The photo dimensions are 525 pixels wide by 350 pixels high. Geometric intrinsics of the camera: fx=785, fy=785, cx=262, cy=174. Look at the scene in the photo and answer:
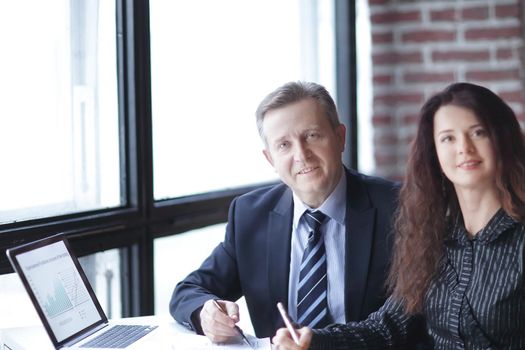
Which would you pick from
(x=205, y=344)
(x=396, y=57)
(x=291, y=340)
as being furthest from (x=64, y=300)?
(x=396, y=57)

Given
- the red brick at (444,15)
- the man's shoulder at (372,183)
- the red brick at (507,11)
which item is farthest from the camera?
the red brick at (444,15)

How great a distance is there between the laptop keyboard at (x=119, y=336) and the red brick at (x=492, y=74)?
223 centimetres

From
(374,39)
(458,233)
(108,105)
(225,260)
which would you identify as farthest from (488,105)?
(374,39)

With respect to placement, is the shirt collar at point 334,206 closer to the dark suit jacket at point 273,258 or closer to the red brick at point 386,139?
the dark suit jacket at point 273,258

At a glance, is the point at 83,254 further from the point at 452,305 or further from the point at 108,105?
the point at 452,305

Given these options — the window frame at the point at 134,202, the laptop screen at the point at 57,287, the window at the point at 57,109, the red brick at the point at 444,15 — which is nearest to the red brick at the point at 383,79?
the red brick at the point at 444,15

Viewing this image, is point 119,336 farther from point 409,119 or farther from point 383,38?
point 383,38

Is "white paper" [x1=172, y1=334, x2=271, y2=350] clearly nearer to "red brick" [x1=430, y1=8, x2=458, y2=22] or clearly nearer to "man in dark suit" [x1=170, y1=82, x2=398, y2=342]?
"man in dark suit" [x1=170, y1=82, x2=398, y2=342]

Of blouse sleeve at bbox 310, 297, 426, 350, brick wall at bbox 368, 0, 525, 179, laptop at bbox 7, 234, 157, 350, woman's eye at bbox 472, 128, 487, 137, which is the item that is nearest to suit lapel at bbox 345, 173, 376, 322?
blouse sleeve at bbox 310, 297, 426, 350

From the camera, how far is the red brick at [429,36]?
374cm

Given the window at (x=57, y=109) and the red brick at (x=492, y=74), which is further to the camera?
the red brick at (x=492, y=74)

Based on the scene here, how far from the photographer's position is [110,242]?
249cm

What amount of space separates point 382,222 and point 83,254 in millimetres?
898

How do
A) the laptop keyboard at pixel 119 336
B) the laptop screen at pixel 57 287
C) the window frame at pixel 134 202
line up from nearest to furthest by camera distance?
the laptop screen at pixel 57 287 → the laptop keyboard at pixel 119 336 → the window frame at pixel 134 202
